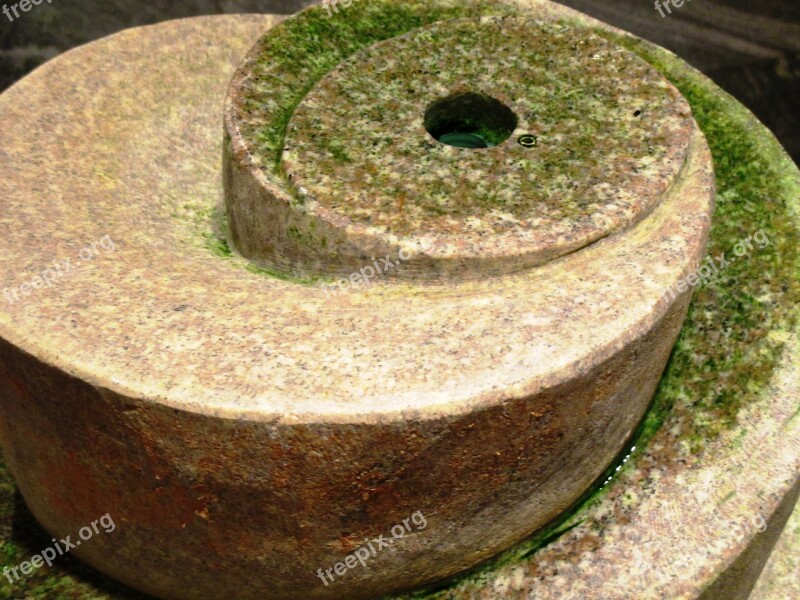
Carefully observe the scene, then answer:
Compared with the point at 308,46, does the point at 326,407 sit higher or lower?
lower

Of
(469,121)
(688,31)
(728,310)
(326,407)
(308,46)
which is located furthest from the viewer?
(688,31)

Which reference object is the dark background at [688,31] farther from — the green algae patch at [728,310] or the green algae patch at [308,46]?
the green algae patch at [308,46]

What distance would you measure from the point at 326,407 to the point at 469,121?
1551mm

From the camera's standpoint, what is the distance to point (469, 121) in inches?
136

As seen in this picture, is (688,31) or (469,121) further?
(688,31)

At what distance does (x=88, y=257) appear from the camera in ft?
9.32

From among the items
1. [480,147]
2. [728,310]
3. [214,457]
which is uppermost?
[214,457]

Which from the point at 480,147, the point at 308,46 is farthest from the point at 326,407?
the point at 308,46

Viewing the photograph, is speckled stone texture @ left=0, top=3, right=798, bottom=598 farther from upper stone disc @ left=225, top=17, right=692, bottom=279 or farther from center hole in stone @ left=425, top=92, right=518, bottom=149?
center hole in stone @ left=425, top=92, right=518, bottom=149

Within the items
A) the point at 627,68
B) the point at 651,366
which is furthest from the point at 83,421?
the point at 627,68

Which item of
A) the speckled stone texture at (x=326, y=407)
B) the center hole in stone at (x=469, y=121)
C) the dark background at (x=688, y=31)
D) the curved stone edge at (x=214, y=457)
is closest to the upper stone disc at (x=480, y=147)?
the center hole in stone at (x=469, y=121)

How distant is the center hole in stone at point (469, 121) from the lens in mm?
3371

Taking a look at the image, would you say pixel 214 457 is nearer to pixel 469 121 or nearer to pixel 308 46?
pixel 469 121

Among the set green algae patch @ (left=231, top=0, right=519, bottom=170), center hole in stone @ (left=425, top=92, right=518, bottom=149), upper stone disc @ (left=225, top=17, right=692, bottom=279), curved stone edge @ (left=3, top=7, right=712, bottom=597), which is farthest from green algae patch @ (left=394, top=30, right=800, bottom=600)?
green algae patch @ (left=231, top=0, right=519, bottom=170)
